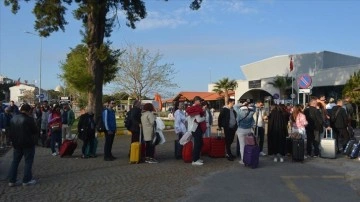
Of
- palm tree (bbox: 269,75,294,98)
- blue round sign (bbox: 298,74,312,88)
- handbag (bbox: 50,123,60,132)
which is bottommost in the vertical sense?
handbag (bbox: 50,123,60,132)

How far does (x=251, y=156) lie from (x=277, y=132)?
1.69 meters

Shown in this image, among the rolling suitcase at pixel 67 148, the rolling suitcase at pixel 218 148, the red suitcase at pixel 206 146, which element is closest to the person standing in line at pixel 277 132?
the rolling suitcase at pixel 218 148

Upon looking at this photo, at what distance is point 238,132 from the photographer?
12133 millimetres

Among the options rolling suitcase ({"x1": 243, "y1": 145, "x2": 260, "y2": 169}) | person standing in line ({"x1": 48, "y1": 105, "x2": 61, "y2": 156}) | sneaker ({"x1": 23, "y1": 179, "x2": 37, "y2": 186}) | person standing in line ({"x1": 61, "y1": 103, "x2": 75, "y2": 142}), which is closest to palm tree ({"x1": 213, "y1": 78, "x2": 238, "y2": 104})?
person standing in line ({"x1": 61, "y1": 103, "x2": 75, "y2": 142})

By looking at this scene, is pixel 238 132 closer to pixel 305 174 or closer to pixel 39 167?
pixel 305 174

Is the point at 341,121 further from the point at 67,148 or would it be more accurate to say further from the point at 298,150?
the point at 67,148

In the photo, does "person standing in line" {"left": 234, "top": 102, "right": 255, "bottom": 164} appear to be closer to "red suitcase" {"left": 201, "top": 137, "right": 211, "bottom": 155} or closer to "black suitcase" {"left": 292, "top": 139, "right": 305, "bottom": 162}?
"black suitcase" {"left": 292, "top": 139, "right": 305, "bottom": 162}

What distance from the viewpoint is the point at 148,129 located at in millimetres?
12383

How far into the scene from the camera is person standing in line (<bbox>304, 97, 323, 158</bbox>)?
13203 millimetres

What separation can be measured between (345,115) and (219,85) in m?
54.3

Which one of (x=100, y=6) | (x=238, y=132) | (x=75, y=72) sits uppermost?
(x=100, y=6)

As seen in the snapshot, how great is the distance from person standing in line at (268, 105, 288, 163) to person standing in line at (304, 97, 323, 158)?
1110 mm

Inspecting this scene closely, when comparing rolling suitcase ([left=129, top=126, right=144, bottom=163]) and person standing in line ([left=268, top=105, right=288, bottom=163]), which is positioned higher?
person standing in line ([left=268, top=105, right=288, bottom=163])

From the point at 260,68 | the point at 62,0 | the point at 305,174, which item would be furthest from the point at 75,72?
the point at 260,68
